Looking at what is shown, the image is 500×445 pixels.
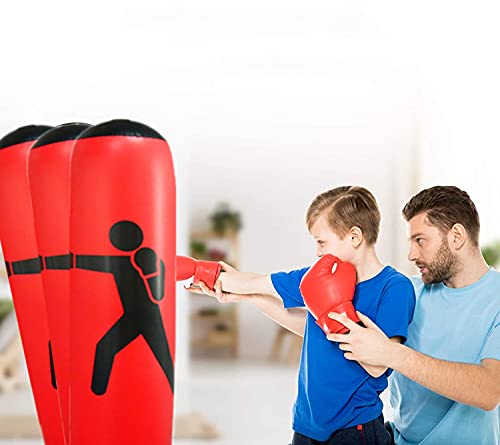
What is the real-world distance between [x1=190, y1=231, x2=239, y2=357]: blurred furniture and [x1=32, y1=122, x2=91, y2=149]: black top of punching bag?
23.2ft

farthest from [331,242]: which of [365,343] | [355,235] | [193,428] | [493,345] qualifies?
[193,428]

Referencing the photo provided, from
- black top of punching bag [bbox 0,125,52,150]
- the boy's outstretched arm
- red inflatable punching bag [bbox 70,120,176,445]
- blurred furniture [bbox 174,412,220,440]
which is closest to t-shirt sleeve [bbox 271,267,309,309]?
the boy's outstretched arm

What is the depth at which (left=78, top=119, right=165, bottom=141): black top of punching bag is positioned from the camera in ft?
4.66

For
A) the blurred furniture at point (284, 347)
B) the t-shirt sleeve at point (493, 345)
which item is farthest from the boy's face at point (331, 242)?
the blurred furniture at point (284, 347)

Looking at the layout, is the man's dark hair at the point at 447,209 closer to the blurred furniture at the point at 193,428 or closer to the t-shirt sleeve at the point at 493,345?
the t-shirt sleeve at the point at 493,345

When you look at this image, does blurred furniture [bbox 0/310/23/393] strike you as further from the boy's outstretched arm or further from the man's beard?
the man's beard

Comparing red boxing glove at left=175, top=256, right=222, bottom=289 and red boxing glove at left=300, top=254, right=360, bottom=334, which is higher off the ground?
red boxing glove at left=300, top=254, right=360, bottom=334

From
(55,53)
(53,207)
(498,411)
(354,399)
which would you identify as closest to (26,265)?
(53,207)

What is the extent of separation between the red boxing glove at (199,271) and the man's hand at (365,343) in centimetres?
45

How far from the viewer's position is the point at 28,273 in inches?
65.3

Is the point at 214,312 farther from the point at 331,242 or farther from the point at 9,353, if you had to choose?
the point at 331,242

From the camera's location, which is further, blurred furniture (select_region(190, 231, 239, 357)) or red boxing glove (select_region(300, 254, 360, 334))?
blurred furniture (select_region(190, 231, 239, 357))

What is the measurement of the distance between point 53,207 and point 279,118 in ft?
25.1

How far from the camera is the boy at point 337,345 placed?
1.73 m
